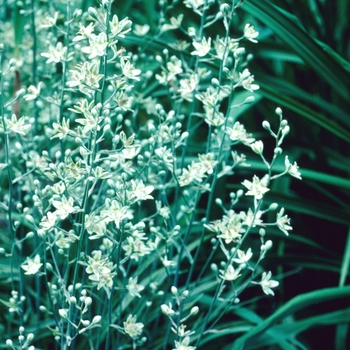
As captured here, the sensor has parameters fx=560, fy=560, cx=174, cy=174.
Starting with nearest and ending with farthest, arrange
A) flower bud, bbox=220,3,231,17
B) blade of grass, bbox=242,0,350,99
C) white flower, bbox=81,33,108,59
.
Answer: white flower, bbox=81,33,108,59 → flower bud, bbox=220,3,231,17 → blade of grass, bbox=242,0,350,99

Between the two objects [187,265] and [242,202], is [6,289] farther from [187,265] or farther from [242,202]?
[242,202]

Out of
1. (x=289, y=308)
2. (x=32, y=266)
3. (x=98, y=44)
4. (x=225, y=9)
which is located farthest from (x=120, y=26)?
(x=289, y=308)

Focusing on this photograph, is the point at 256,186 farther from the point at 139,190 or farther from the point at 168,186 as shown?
the point at 168,186

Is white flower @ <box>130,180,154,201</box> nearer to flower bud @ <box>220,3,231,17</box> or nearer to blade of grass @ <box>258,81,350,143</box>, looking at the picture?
flower bud @ <box>220,3,231,17</box>

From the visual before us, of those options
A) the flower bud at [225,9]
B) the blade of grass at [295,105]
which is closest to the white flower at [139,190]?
the flower bud at [225,9]

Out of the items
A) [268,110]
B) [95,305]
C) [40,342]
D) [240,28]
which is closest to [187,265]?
[95,305]

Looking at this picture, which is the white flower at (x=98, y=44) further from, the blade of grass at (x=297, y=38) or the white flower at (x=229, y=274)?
the blade of grass at (x=297, y=38)

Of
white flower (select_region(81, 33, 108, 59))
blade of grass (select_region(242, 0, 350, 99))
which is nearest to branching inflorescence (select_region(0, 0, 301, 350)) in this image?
white flower (select_region(81, 33, 108, 59))

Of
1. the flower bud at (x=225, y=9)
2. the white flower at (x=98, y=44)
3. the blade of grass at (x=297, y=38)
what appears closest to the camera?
the white flower at (x=98, y=44)

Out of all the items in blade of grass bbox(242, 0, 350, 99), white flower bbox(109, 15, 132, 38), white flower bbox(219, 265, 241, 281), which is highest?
white flower bbox(109, 15, 132, 38)

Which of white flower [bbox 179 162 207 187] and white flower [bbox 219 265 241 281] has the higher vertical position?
white flower [bbox 179 162 207 187]

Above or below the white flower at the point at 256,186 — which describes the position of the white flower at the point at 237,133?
above
